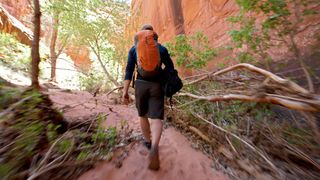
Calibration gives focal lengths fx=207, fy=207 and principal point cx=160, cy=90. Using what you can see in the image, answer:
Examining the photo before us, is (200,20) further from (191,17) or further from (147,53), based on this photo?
(147,53)

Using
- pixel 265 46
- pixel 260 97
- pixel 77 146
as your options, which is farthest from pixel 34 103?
pixel 265 46

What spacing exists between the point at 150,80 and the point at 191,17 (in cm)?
904

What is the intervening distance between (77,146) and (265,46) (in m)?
A: 4.15

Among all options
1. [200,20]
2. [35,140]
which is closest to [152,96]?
[35,140]

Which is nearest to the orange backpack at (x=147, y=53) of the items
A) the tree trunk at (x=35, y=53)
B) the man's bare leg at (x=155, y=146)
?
the man's bare leg at (x=155, y=146)

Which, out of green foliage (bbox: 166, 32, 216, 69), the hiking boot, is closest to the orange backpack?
the hiking boot

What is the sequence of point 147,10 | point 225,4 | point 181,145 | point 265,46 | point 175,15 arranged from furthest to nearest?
1. point 147,10
2. point 175,15
3. point 225,4
4. point 265,46
5. point 181,145

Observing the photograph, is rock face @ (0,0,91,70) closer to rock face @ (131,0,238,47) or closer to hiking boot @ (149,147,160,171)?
rock face @ (131,0,238,47)

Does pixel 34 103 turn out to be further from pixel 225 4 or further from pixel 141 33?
pixel 225 4

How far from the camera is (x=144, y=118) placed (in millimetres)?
2953

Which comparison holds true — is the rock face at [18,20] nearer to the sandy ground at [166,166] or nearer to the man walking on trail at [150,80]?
the man walking on trail at [150,80]

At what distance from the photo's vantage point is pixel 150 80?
9.00 feet

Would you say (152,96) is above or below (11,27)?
below

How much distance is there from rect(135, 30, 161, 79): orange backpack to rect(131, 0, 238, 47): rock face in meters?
6.38
